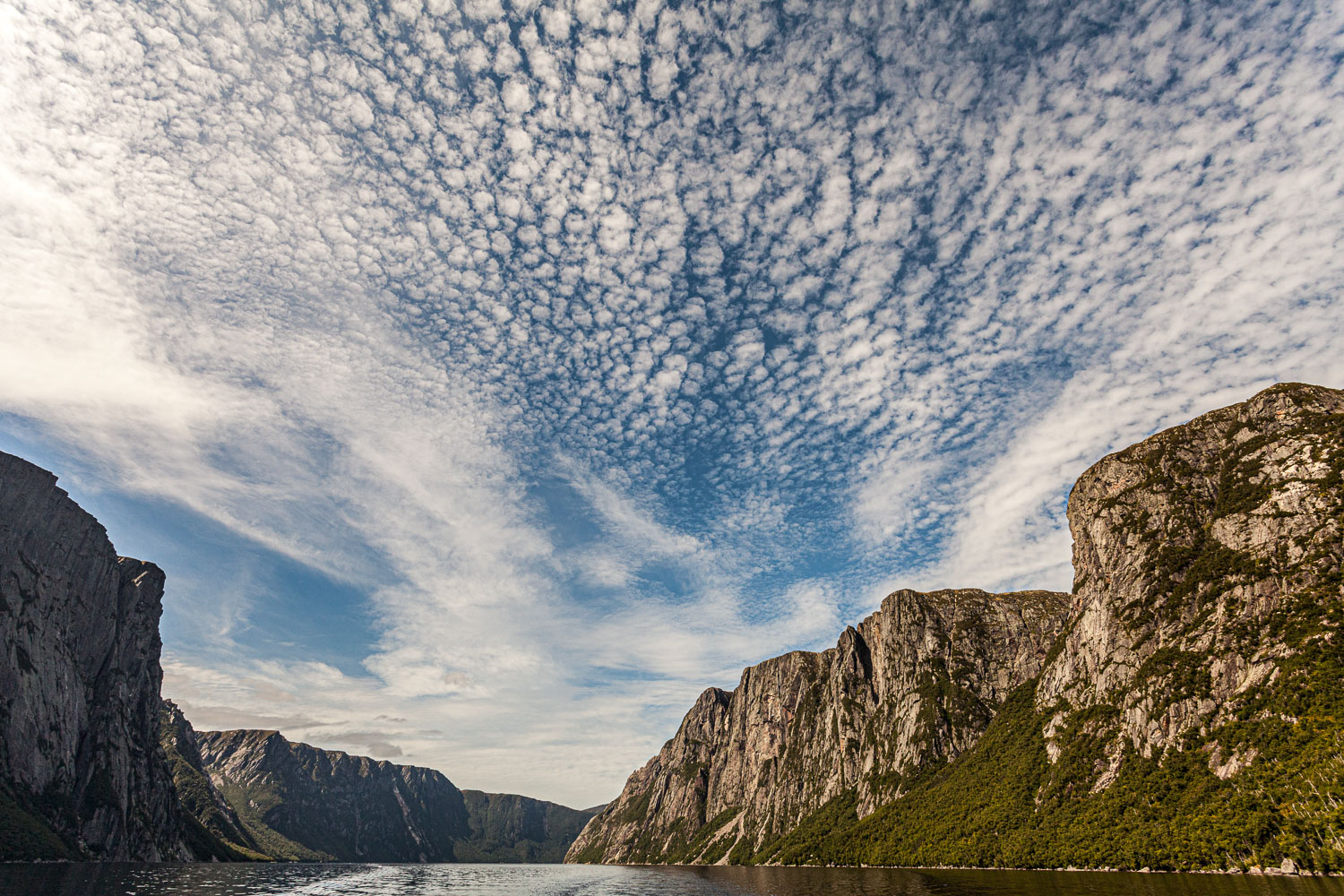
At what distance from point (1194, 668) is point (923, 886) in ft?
332

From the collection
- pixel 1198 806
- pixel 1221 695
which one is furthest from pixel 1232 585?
pixel 1198 806

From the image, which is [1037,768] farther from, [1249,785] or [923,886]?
[923,886]

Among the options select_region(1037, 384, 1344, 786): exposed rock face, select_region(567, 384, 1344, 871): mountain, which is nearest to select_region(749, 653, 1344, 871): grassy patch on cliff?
select_region(567, 384, 1344, 871): mountain

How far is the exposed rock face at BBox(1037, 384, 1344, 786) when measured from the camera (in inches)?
5645

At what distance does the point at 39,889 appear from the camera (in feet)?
308

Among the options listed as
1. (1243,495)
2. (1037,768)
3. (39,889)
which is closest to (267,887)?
(39,889)

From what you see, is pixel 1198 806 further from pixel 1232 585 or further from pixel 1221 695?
pixel 1232 585

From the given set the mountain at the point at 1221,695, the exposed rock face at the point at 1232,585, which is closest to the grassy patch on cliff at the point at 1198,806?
the mountain at the point at 1221,695

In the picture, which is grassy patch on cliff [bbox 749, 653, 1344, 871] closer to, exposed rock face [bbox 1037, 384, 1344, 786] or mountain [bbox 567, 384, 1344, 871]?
mountain [bbox 567, 384, 1344, 871]

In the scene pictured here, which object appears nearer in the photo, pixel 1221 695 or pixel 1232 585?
pixel 1221 695

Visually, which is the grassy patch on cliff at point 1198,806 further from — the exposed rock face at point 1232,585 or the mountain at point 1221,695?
the exposed rock face at point 1232,585

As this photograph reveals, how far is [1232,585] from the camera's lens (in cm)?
16212

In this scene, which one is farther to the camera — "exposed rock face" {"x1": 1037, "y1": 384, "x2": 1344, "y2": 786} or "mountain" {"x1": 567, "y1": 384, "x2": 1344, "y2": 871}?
"exposed rock face" {"x1": 1037, "y1": 384, "x2": 1344, "y2": 786}

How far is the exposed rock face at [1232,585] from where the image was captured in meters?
143
